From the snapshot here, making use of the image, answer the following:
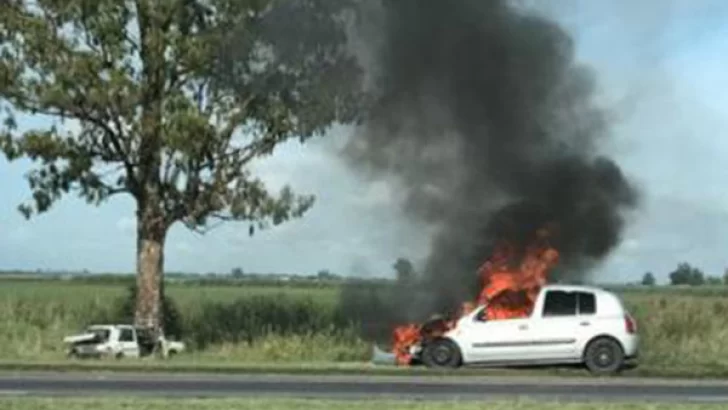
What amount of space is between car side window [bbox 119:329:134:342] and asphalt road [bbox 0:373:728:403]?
24.3 ft

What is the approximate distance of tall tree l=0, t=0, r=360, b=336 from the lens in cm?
3359

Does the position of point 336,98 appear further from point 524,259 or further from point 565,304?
point 565,304

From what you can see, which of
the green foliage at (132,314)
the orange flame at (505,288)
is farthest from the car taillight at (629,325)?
the green foliage at (132,314)

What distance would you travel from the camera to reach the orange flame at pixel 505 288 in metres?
28.9

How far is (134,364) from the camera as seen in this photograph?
29.1m

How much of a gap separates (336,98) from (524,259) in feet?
20.1

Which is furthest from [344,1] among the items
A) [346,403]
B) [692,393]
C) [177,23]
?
[346,403]

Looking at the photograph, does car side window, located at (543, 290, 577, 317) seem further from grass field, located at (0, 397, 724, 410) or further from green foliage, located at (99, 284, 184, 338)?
green foliage, located at (99, 284, 184, 338)

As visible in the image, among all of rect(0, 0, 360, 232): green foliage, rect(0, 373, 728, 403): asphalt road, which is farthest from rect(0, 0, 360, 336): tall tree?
rect(0, 373, 728, 403): asphalt road

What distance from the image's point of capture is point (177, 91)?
34.3 metres

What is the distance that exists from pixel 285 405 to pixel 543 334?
34.8ft

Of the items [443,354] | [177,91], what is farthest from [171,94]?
[443,354]

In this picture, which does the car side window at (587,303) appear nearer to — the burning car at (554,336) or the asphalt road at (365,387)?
the burning car at (554,336)

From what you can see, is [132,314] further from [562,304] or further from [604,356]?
[604,356]
